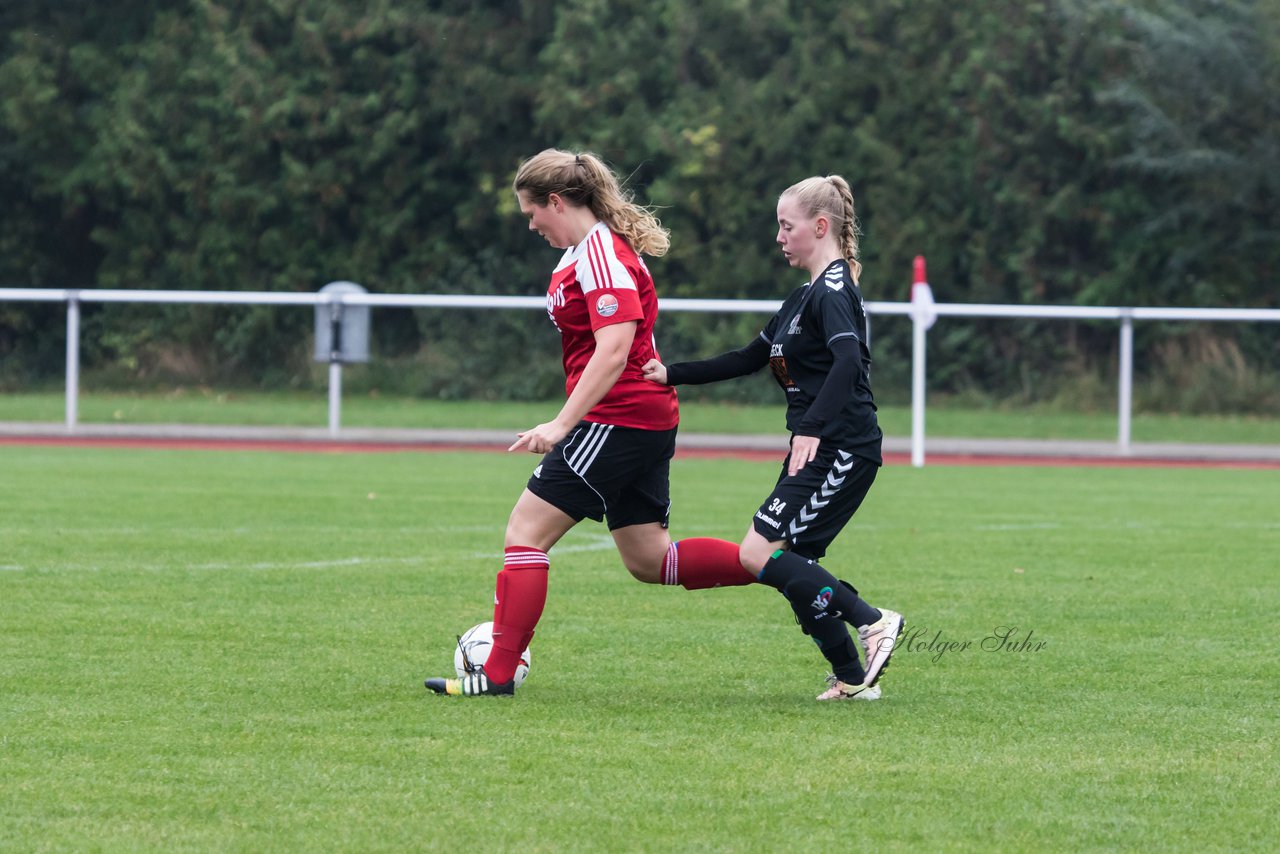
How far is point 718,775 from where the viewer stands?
444 cm

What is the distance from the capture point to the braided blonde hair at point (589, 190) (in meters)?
5.56

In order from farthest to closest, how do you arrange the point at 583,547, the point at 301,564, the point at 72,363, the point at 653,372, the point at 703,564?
1. the point at 72,363
2. the point at 583,547
3. the point at 301,564
4. the point at 703,564
5. the point at 653,372

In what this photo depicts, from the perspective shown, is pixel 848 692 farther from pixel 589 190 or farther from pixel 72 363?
pixel 72 363

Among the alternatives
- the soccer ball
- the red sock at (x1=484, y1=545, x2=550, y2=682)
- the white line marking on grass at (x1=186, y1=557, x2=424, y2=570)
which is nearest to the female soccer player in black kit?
the red sock at (x1=484, y1=545, x2=550, y2=682)

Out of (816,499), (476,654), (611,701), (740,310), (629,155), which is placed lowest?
(611,701)

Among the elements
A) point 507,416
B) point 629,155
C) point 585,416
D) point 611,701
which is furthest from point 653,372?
point 629,155

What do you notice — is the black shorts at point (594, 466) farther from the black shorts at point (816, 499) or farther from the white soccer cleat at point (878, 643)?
the white soccer cleat at point (878, 643)

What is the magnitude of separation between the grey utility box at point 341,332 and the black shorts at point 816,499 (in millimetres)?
16448

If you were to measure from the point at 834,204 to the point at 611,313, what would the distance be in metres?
0.77

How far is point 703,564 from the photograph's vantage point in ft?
19.2

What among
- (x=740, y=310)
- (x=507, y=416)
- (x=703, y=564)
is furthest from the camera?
(x=507, y=416)

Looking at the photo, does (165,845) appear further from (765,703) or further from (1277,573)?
(1277,573)

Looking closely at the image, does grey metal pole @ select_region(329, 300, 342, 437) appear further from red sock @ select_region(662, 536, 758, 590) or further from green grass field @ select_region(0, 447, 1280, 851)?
red sock @ select_region(662, 536, 758, 590)

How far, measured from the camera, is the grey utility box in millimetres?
21547
